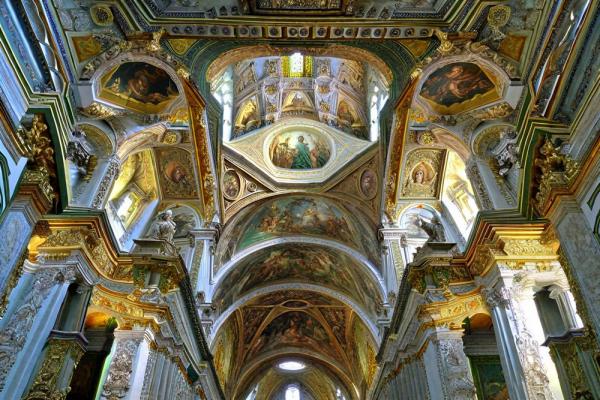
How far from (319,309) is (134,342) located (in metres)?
18.1

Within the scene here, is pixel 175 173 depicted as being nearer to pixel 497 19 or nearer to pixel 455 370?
pixel 455 370

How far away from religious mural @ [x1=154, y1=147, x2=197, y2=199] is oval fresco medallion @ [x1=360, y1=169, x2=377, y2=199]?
713 cm

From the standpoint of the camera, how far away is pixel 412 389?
38.9 feet


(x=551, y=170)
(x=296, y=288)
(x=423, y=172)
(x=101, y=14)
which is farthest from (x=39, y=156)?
(x=296, y=288)

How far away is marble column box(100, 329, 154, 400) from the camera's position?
358 inches

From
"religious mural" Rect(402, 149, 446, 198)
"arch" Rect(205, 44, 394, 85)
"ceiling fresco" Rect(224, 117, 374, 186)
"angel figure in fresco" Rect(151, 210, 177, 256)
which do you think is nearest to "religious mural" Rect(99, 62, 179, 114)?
"arch" Rect(205, 44, 394, 85)

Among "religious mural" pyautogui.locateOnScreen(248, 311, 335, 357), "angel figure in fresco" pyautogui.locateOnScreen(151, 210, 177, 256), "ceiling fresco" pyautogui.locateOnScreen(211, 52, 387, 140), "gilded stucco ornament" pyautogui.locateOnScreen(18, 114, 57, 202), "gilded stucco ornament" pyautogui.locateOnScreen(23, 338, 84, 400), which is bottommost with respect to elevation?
"gilded stucco ornament" pyautogui.locateOnScreen(23, 338, 84, 400)

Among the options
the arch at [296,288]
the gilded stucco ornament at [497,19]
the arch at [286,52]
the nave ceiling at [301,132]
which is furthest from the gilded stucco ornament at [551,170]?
the arch at [296,288]

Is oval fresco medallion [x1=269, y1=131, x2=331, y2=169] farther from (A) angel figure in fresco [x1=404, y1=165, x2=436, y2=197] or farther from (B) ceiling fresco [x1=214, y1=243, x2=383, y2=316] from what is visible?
(A) angel figure in fresco [x1=404, y1=165, x2=436, y2=197]

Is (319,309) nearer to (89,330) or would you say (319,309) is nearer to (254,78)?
(254,78)

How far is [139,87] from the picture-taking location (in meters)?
12.4

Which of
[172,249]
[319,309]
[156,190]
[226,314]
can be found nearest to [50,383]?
[172,249]

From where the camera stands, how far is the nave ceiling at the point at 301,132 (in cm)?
1066

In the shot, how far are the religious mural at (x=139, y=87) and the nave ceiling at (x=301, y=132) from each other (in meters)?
0.05
